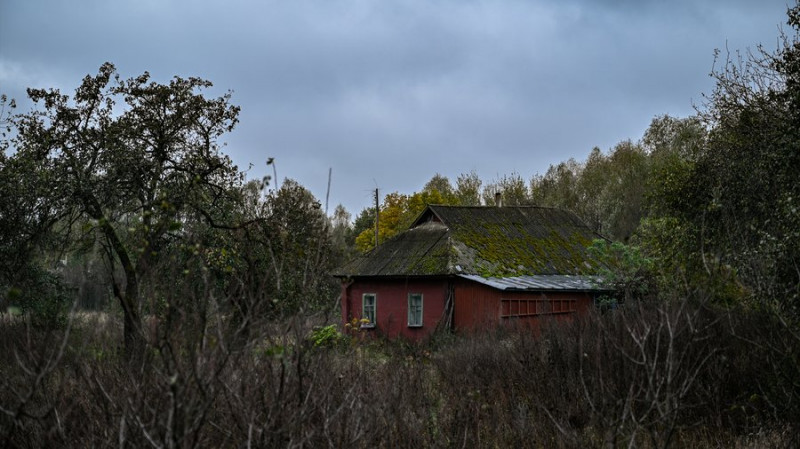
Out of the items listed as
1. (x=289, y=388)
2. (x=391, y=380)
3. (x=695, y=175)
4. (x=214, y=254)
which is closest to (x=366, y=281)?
(x=214, y=254)

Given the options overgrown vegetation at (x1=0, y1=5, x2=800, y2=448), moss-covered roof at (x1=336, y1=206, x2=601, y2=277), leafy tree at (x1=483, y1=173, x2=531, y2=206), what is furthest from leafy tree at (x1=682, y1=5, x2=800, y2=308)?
leafy tree at (x1=483, y1=173, x2=531, y2=206)

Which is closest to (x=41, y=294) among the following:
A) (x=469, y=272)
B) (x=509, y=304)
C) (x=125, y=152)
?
(x=125, y=152)

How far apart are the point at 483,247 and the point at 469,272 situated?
99.0 inches

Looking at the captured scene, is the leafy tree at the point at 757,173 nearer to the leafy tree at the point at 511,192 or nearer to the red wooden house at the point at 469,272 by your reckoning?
the red wooden house at the point at 469,272

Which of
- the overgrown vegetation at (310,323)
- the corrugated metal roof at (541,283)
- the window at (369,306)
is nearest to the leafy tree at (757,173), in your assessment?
the overgrown vegetation at (310,323)

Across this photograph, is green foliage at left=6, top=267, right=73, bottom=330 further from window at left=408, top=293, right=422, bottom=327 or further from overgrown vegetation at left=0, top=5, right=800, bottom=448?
window at left=408, top=293, right=422, bottom=327

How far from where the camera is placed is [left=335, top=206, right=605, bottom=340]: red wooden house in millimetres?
20859

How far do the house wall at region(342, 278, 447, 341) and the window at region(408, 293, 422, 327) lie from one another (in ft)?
0.39

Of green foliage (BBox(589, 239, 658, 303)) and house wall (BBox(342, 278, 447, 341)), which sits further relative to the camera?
house wall (BBox(342, 278, 447, 341))

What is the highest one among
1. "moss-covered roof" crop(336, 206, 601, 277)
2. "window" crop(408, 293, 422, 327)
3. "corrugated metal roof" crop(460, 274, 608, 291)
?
"moss-covered roof" crop(336, 206, 601, 277)

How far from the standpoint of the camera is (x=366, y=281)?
25.4m

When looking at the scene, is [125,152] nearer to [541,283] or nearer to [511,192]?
[541,283]

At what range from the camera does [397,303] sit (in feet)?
79.1

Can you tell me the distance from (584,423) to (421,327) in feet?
50.5
